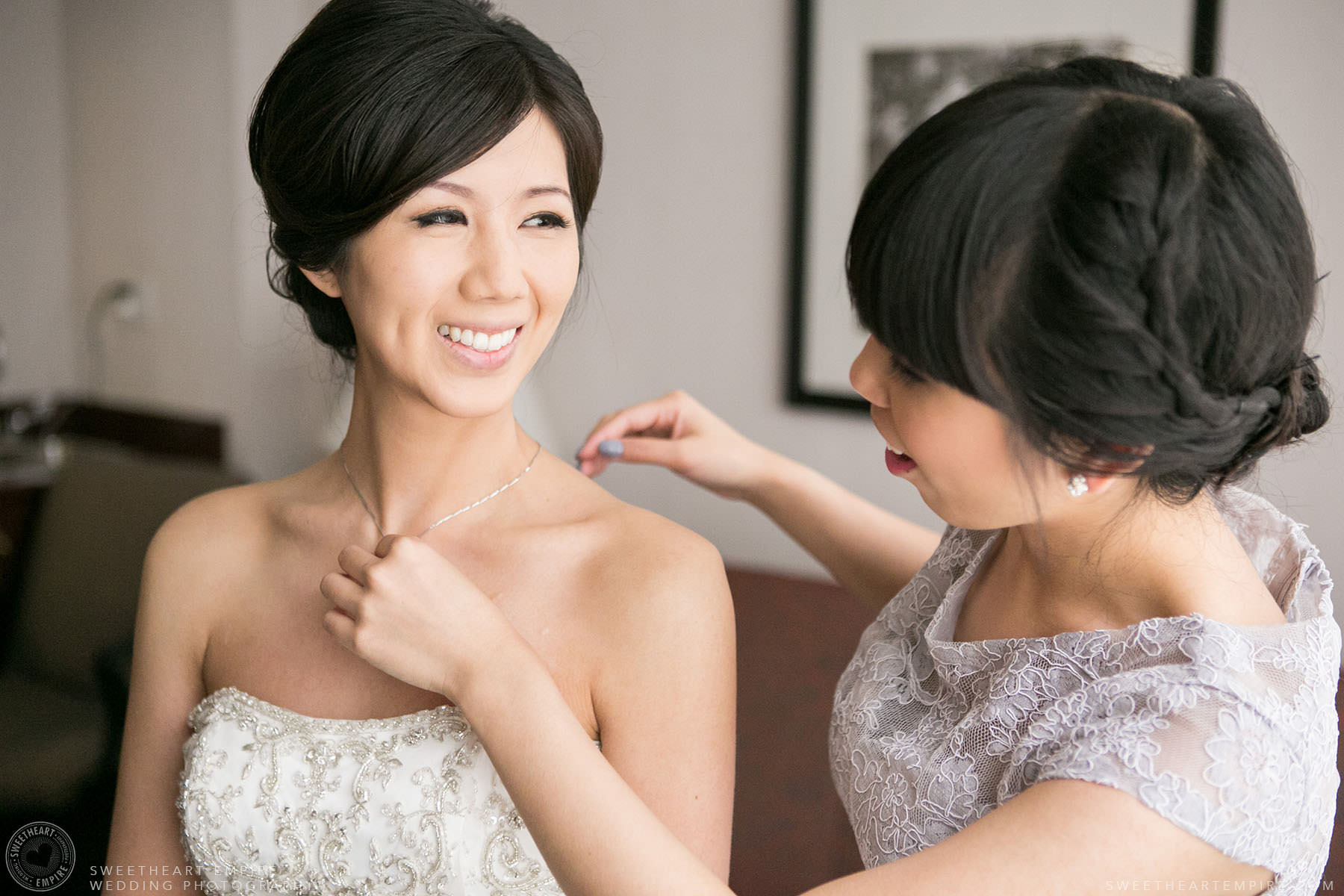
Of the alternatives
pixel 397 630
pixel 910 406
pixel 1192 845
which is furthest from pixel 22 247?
pixel 1192 845

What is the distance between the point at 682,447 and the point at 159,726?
0.74m

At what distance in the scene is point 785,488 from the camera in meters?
1.54

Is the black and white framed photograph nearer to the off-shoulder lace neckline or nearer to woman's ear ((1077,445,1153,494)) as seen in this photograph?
the off-shoulder lace neckline

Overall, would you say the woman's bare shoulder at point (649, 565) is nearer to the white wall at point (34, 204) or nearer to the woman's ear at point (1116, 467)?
the woman's ear at point (1116, 467)

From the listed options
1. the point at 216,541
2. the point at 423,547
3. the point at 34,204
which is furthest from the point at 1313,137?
the point at 34,204

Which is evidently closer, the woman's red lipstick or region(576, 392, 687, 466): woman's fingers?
the woman's red lipstick

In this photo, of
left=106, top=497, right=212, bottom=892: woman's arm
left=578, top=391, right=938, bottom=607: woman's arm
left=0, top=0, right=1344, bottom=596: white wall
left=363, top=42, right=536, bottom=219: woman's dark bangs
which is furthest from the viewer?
left=0, top=0, right=1344, bottom=596: white wall

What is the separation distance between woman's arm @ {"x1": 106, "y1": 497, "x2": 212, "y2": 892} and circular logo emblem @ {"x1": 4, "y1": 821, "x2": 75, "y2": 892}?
2.19 feet

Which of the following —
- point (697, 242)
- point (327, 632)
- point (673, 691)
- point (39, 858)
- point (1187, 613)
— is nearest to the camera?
point (1187, 613)

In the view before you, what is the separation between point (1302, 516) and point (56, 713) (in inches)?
111

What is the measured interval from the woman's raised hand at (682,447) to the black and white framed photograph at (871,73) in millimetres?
1258

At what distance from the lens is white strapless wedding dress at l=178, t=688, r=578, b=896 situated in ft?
3.95

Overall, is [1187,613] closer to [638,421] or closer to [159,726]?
[638,421]

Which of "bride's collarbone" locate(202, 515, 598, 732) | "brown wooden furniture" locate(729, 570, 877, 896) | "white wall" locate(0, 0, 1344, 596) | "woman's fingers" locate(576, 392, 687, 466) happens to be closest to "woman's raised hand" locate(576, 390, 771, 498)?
"woman's fingers" locate(576, 392, 687, 466)
